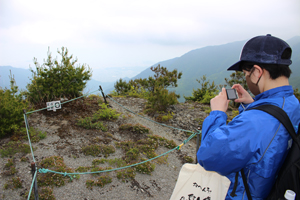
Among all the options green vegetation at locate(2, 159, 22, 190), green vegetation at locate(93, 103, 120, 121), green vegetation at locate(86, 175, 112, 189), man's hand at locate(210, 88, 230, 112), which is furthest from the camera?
green vegetation at locate(93, 103, 120, 121)

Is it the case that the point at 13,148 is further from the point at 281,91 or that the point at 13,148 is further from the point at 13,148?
the point at 281,91

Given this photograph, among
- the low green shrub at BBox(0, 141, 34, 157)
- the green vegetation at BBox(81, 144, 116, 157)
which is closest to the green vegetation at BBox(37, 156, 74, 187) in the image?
the green vegetation at BBox(81, 144, 116, 157)

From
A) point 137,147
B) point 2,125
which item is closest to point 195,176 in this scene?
point 137,147

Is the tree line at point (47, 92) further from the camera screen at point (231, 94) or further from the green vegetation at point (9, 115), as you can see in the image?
the camera screen at point (231, 94)

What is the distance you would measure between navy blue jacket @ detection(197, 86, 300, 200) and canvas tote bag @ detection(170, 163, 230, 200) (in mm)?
370

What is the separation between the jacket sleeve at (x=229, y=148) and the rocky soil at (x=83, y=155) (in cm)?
281

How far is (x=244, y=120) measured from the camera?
1.06m

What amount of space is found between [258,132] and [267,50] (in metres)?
0.57

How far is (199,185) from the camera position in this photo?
168 cm

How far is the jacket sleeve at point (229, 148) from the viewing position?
3.37 ft

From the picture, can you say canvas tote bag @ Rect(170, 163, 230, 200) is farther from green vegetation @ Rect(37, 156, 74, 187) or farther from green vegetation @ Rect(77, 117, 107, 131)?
green vegetation @ Rect(77, 117, 107, 131)

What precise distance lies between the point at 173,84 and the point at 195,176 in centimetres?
1444

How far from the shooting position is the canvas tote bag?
153 centimetres

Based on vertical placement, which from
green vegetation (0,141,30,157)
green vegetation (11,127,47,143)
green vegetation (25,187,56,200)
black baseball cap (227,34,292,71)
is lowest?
green vegetation (25,187,56,200)
